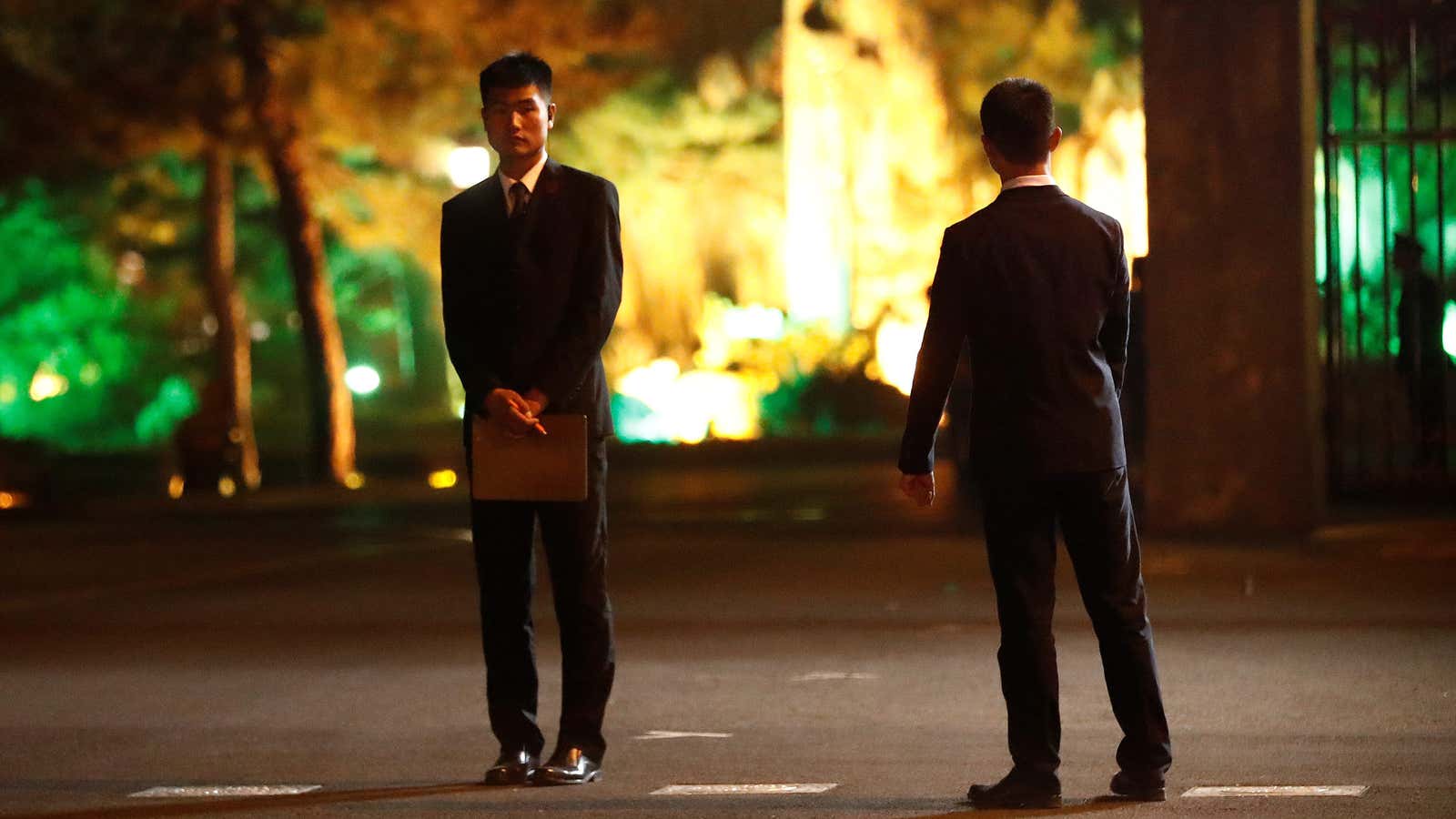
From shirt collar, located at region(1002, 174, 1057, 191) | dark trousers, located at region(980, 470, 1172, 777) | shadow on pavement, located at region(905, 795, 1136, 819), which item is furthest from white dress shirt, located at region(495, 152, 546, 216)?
shadow on pavement, located at region(905, 795, 1136, 819)

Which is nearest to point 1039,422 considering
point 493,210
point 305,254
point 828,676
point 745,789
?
point 745,789

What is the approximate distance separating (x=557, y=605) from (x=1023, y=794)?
1464mm

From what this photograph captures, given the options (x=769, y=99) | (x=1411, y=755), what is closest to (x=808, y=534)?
(x=1411, y=755)

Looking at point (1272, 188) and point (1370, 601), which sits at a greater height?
point (1272, 188)

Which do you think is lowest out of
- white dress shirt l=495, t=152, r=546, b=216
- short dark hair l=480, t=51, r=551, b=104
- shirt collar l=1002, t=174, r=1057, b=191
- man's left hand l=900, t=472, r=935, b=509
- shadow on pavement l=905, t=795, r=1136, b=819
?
shadow on pavement l=905, t=795, r=1136, b=819

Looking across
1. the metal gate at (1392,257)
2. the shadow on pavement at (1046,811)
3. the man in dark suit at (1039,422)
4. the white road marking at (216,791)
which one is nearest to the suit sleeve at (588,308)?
the man in dark suit at (1039,422)

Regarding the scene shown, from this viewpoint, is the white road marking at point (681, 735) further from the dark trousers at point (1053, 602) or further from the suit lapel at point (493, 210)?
the suit lapel at point (493, 210)

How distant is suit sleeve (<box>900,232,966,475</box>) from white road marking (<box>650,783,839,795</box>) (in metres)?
1.02

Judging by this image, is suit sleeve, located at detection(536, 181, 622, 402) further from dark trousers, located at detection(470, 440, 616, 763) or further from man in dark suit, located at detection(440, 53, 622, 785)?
dark trousers, located at detection(470, 440, 616, 763)

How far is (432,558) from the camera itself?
53.8 ft

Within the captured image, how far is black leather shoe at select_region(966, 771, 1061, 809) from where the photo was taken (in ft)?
21.0

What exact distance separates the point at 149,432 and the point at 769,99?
14853 millimetres

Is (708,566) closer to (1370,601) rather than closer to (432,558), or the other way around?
(432,558)

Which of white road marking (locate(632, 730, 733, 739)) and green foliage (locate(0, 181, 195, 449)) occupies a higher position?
green foliage (locate(0, 181, 195, 449))
